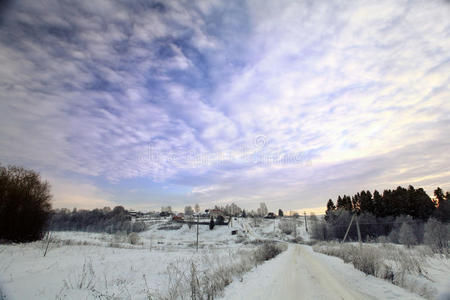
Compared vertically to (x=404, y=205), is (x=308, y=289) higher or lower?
lower

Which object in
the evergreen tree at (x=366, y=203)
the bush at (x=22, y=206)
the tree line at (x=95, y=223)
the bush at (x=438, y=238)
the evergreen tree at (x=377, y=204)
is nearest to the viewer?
the bush at (x=438, y=238)

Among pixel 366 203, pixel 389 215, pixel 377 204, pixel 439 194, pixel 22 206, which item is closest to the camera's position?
pixel 22 206

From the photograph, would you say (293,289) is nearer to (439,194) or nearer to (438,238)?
(438,238)

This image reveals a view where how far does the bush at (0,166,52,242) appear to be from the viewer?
1045 inches

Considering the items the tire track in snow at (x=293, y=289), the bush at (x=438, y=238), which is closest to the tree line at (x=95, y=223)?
the bush at (x=438, y=238)

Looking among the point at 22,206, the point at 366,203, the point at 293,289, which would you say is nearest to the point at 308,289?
the point at 293,289

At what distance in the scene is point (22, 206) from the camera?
92.5 feet

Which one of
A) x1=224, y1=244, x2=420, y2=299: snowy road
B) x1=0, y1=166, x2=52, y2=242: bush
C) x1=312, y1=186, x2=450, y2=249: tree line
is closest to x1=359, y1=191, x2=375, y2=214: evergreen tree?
x1=312, y1=186, x2=450, y2=249: tree line

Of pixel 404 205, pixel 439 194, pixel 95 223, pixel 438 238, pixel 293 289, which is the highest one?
pixel 439 194

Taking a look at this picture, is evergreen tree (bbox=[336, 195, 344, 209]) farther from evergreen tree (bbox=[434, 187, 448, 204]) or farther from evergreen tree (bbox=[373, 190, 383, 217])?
evergreen tree (bbox=[434, 187, 448, 204])

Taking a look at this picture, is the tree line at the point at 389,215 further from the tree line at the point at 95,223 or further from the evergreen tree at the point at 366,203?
the tree line at the point at 95,223

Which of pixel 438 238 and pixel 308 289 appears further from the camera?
pixel 438 238

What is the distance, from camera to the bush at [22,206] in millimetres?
26547

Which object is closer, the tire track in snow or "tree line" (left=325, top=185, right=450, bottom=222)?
the tire track in snow
